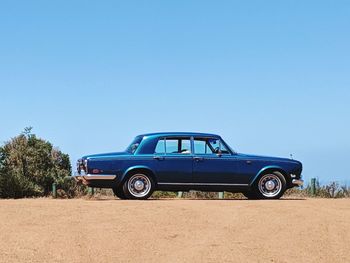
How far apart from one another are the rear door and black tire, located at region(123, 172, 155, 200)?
0.97ft

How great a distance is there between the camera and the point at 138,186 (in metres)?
15.6

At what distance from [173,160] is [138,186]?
106 centimetres

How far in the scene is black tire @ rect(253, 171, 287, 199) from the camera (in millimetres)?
16297

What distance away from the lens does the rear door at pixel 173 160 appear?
15.7 metres

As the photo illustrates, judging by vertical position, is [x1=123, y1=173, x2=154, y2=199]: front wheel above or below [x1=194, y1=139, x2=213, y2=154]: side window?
below

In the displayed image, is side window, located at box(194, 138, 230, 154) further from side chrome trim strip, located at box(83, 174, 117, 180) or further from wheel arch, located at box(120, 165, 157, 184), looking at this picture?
side chrome trim strip, located at box(83, 174, 117, 180)

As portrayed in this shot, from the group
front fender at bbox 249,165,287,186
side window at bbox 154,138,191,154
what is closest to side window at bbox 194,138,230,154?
side window at bbox 154,138,191,154

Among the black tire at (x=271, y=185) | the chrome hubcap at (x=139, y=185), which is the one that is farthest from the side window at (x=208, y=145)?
the chrome hubcap at (x=139, y=185)

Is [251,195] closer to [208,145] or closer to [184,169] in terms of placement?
[208,145]

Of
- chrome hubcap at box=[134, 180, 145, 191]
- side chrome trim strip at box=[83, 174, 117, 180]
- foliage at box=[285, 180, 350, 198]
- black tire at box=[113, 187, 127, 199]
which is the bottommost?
foliage at box=[285, 180, 350, 198]

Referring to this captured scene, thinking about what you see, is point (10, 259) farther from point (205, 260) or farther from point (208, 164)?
point (208, 164)

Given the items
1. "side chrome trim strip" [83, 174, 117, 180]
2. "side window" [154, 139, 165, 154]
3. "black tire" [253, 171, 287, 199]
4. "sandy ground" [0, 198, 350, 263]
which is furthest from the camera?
"black tire" [253, 171, 287, 199]

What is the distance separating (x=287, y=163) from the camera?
16.5m

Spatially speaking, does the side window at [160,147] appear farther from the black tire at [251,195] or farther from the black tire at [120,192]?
the black tire at [251,195]
